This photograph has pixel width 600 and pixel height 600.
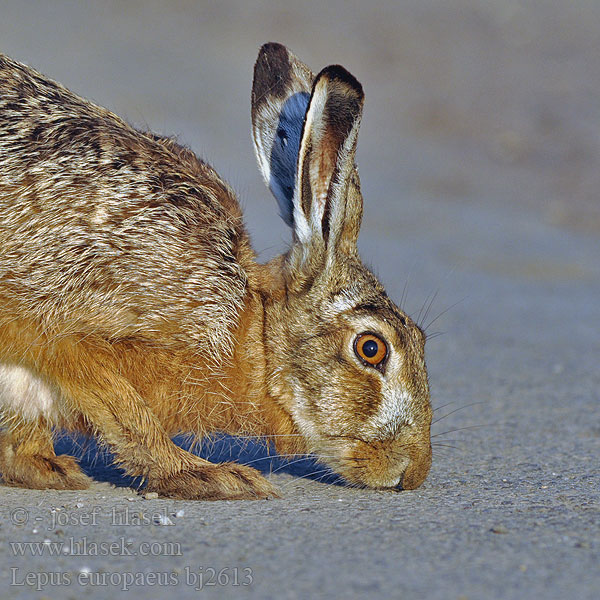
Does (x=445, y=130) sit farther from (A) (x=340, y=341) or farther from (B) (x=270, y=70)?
(A) (x=340, y=341)

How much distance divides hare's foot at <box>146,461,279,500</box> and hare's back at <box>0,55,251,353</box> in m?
0.62

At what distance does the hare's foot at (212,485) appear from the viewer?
15.9ft

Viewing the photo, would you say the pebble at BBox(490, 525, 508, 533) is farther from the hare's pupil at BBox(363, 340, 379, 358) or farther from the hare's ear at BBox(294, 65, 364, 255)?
the hare's ear at BBox(294, 65, 364, 255)

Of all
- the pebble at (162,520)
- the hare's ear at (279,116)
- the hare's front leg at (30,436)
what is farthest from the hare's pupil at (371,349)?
the hare's front leg at (30,436)

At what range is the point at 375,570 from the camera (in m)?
3.57

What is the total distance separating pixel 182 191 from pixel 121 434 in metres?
1.30

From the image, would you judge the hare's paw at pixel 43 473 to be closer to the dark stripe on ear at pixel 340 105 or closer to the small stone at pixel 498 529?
the dark stripe on ear at pixel 340 105

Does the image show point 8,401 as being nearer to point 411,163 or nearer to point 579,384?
point 579,384

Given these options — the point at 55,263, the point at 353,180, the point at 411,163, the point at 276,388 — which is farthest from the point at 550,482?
the point at 411,163

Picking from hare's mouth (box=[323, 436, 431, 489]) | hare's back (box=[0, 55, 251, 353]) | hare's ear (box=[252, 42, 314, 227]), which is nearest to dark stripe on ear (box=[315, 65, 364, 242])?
hare's ear (box=[252, 42, 314, 227])

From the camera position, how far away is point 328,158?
504cm

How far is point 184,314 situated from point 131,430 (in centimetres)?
63

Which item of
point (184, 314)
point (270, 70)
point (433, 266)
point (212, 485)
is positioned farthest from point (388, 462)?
point (433, 266)

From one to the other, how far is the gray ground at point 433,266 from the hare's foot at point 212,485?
13cm
